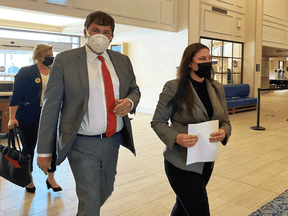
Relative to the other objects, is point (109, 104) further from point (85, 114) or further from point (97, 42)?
point (97, 42)

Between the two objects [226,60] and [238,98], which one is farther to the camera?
[226,60]

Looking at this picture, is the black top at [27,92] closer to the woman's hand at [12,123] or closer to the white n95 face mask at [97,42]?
the woman's hand at [12,123]

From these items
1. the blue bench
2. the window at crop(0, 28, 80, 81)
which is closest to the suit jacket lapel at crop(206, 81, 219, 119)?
the blue bench

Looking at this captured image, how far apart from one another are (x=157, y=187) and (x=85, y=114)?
6.13 feet

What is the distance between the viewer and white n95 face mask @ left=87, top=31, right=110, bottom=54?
1750 millimetres

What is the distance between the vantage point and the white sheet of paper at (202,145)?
66.9 inches

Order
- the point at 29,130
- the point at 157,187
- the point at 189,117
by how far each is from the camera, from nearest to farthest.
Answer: the point at 189,117, the point at 29,130, the point at 157,187

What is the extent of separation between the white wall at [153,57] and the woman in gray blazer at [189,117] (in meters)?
7.09

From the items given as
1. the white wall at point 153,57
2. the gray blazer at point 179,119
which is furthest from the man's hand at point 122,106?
the white wall at point 153,57

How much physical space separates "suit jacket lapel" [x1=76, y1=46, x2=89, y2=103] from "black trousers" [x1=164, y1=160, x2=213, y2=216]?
704 millimetres

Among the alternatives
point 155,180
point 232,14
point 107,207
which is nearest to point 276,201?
point 155,180

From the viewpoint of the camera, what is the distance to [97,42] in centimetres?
176

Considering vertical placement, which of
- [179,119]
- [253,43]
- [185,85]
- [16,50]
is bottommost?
[179,119]

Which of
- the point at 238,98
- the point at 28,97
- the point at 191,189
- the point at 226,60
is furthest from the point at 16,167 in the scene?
the point at 226,60
